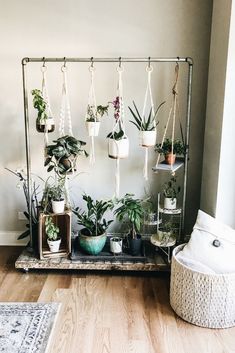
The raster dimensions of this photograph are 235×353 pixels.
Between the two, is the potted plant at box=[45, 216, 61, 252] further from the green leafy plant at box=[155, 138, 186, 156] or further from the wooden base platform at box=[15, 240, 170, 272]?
the green leafy plant at box=[155, 138, 186, 156]

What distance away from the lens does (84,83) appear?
294cm

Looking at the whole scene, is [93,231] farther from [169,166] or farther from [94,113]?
[94,113]

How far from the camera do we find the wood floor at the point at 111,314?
2064 mm

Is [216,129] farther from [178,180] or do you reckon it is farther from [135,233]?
[135,233]

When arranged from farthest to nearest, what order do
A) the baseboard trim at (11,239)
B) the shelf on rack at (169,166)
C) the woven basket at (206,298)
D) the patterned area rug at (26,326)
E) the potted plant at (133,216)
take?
the baseboard trim at (11,239) < the potted plant at (133,216) < the shelf on rack at (169,166) < the woven basket at (206,298) < the patterned area rug at (26,326)

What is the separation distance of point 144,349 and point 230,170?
1.26 m

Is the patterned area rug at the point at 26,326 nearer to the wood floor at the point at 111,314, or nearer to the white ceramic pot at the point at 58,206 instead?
the wood floor at the point at 111,314

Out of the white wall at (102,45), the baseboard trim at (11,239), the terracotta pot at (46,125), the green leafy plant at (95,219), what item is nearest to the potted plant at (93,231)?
the green leafy plant at (95,219)

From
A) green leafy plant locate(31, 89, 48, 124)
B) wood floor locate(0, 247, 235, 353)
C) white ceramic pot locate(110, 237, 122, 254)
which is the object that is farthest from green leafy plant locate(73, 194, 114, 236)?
green leafy plant locate(31, 89, 48, 124)

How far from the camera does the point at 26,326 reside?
2.18 metres

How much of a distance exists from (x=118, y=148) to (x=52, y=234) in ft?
2.60

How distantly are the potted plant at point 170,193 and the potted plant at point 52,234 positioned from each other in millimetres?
832

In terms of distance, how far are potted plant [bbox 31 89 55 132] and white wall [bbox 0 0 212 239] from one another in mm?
371

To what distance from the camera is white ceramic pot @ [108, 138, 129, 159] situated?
260 centimetres
